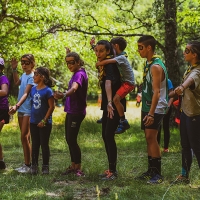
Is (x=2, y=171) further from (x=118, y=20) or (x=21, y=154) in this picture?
(x=118, y=20)

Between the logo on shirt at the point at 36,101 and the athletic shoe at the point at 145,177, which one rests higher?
the logo on shirt at the point at 36,101

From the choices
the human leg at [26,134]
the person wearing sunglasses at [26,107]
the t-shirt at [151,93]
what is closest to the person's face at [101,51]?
the t-shirt at [151,93]

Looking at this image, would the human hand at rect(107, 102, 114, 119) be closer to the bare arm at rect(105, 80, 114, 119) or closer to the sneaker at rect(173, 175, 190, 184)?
the bare arm at rect(105, 80, 114, 119)

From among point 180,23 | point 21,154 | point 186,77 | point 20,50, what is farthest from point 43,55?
point 186,77

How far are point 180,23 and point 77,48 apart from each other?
19.9 ft

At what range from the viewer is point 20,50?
1523 centimetres

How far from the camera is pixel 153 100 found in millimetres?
4996

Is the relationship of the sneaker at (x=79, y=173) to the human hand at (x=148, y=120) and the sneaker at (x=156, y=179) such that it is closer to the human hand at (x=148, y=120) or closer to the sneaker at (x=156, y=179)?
the sneaker at (x=156, y=179)

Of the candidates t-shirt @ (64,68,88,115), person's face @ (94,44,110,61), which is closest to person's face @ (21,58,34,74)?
t-shirt @ (64,68,88,115)

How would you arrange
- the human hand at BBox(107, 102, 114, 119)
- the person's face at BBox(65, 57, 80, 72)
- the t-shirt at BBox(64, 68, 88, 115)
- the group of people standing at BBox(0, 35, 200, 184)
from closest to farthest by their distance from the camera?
the group of people standing at BBox(0, 35, 200, 184), the human hand at BBox(107, 102, 114, 119), the t-shirt at BBox(64, 68, 88, 115), the person's face at BBox(65, 57, 80, 72)

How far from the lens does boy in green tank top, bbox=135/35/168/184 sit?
198 inches

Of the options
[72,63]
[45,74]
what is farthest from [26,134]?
[72,63]

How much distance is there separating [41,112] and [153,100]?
178cm

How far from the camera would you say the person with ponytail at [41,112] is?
232 inches
